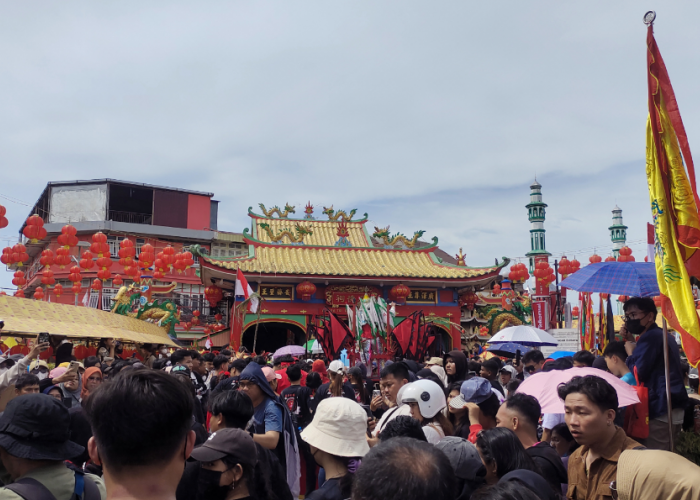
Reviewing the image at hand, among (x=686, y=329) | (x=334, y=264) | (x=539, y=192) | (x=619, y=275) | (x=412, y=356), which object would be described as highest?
(x=539, y=192)

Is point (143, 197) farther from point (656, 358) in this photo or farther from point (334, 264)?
point (656, 358)

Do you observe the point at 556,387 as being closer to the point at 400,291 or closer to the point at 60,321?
the point at 60,321

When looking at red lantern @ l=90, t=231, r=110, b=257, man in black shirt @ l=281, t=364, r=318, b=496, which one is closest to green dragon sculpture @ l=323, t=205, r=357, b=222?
red lantern @ l=90, t=231, r=110, b=257

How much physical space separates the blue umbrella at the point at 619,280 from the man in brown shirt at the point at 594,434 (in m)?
2.63

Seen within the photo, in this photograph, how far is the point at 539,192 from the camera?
4316 centimetres

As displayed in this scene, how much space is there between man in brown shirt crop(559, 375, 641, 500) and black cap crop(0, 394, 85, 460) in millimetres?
2428

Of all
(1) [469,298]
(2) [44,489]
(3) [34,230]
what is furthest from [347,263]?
(2) [44,489]

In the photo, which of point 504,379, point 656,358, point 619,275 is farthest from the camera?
point 504,379

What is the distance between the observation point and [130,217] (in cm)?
3481

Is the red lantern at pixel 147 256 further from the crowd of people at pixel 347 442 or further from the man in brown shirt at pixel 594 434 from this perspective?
the man in brown shirt at pixel 594 434

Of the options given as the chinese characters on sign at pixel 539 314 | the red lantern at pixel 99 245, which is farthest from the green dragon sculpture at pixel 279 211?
the chinese characters on sign at pixel 539 314

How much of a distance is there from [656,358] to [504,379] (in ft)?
9.64

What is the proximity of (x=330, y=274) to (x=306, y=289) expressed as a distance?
3.58 ft

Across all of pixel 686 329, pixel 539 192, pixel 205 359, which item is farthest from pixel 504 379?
pixel 539 192
